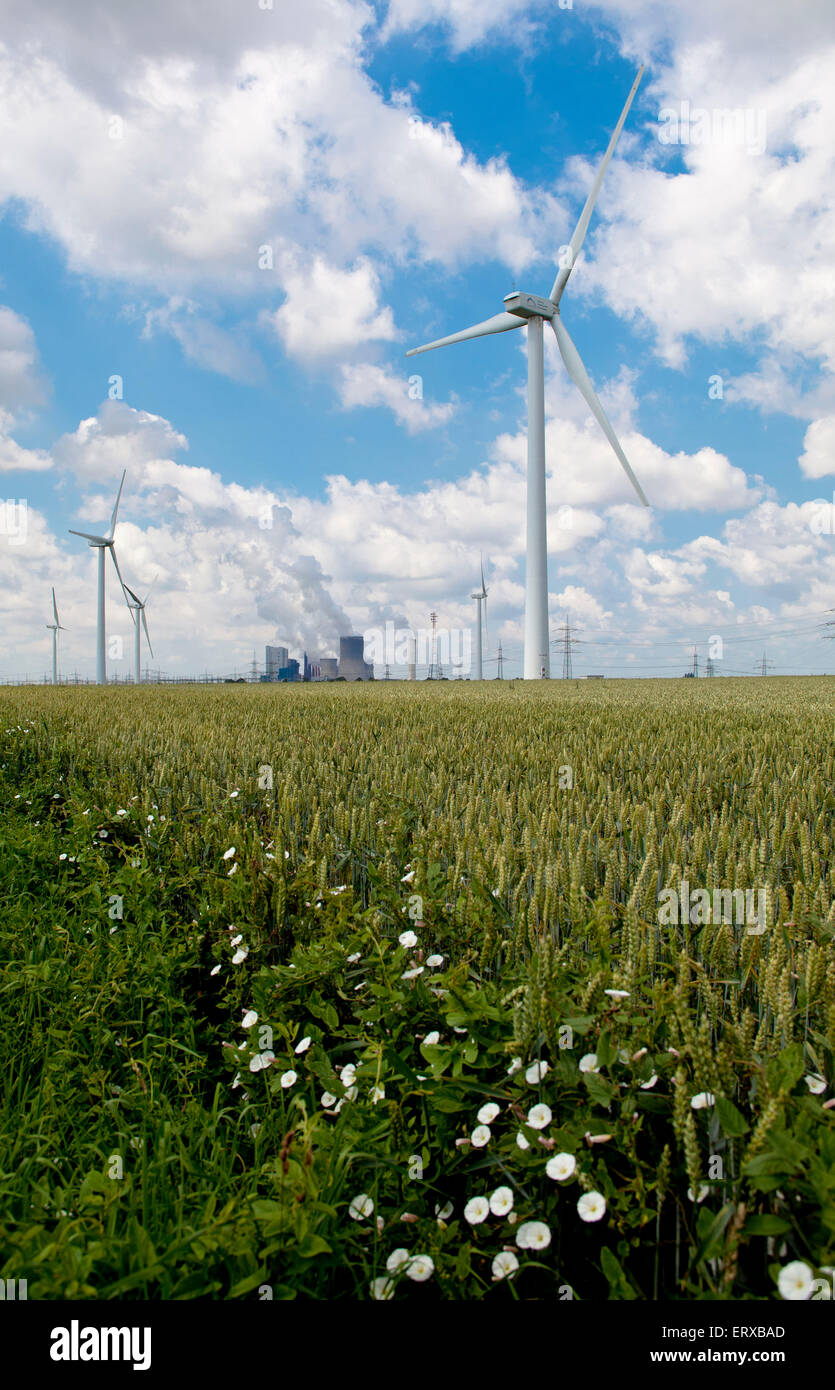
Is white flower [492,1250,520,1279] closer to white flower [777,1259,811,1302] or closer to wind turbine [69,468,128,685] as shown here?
white flower [777,1259,811,1302]

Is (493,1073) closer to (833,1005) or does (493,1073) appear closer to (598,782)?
(833,1005)

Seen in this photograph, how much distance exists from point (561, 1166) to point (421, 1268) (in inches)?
16.8

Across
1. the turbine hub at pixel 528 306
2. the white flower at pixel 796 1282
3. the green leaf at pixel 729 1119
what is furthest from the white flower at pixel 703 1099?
the turbine hub at pixel 528 306

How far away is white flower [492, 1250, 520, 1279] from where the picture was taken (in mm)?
1960

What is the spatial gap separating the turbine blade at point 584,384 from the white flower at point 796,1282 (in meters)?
39.3

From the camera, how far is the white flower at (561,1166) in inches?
76.7

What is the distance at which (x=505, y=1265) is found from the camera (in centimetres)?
198

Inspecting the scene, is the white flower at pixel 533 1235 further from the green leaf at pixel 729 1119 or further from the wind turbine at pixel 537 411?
the wind turbine at pixel 537 411

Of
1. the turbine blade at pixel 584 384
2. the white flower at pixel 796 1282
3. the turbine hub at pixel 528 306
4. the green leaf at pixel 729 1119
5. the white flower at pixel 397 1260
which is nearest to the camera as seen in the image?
the white flower at pixel 796 1282

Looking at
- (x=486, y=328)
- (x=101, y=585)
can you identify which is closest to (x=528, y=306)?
(x=486, y=328)

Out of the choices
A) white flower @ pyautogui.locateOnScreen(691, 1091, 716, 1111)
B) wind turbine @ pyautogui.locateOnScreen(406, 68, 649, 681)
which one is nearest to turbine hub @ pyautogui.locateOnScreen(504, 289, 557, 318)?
wind turbine @ pyautogui.locateOnScreen(406, 68, 649, 681)

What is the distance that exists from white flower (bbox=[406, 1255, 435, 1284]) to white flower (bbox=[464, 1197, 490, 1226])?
157 mm

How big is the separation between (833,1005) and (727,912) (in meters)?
1.02
